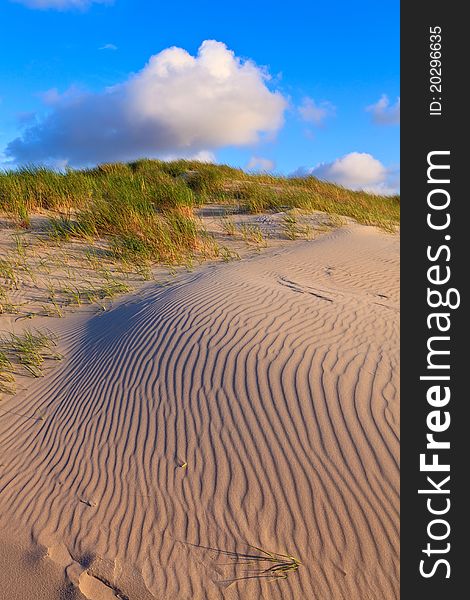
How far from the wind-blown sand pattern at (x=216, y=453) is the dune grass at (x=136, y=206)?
3.59 meters

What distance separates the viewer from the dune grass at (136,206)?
8570 millimetres

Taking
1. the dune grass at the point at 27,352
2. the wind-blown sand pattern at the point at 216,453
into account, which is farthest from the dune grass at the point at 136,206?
the wind-blown sand pattern at the point at 216,453

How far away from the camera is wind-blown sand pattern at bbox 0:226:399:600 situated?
2.47 m

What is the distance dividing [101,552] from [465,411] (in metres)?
2.29

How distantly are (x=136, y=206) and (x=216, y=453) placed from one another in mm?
7280

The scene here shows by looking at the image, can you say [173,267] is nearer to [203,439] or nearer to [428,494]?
[203,439]

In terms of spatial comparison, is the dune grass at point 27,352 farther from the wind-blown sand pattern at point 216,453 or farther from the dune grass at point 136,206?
the dune grass at point 136,206

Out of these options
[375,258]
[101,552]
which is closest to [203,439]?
[101,552]

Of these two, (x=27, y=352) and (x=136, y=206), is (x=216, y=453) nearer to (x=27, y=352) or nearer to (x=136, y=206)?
(x=27, y=352)

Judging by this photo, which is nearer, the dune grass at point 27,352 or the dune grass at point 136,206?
the dune grass at point 27,352

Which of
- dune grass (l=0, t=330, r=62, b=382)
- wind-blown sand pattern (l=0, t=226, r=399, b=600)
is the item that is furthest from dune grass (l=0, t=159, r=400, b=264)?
wind-blown sand pattern (l=0, t=226, r=399, b=600)

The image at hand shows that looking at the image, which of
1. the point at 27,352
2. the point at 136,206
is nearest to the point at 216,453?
the point at 27,352

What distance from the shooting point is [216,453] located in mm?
3127

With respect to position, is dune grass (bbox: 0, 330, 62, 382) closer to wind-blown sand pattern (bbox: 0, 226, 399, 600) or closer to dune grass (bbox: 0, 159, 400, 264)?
wind-blown sand pattern (bbox: 0, 226, 399, 600)
